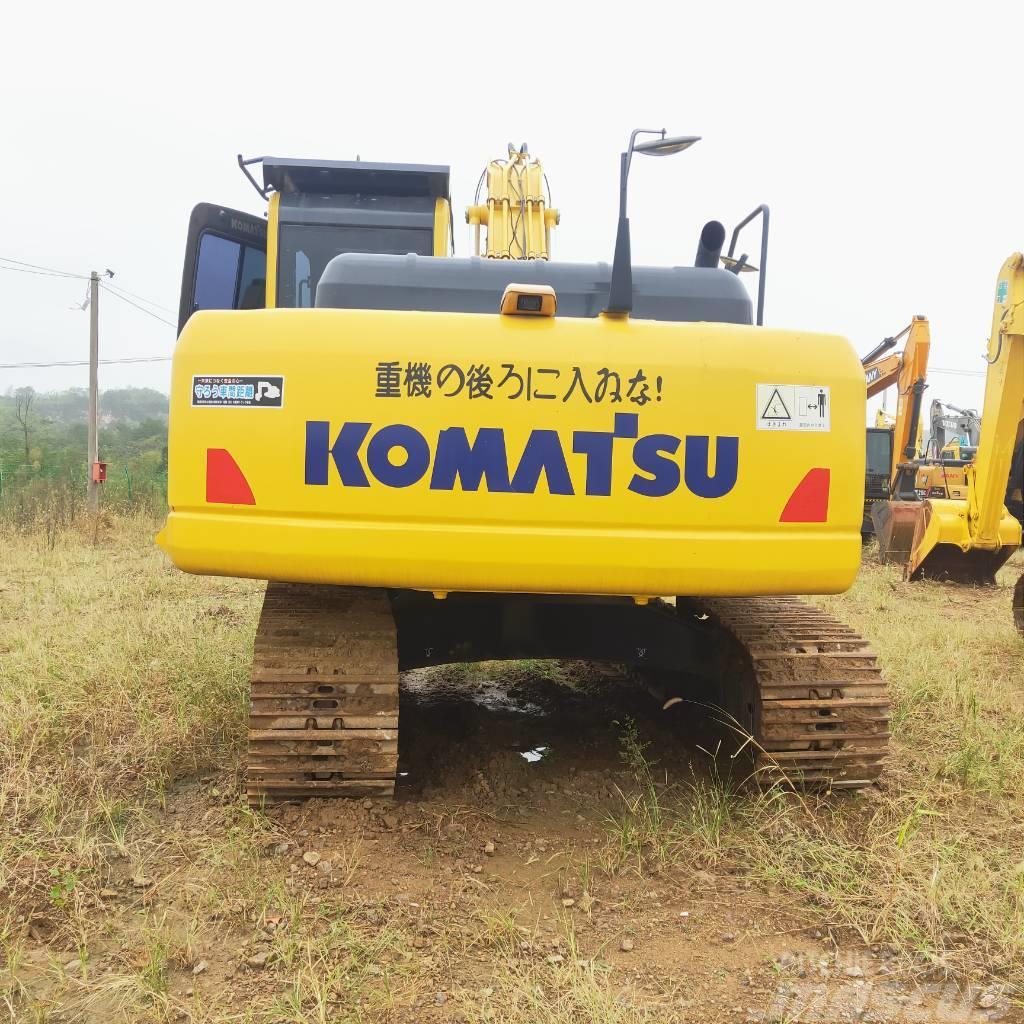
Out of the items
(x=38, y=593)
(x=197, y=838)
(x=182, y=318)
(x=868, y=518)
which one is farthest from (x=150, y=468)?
(x=197, y=838)

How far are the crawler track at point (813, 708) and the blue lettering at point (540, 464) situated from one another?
3.25ft

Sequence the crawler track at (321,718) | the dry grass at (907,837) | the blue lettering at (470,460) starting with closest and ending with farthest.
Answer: the dry grass at (907,837) < the blue lettering at (470,460) < the crawler track at (321,718)

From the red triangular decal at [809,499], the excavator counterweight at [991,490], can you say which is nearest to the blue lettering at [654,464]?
the red triangular decal at [809,499]

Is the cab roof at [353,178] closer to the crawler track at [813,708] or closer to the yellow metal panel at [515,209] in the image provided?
the yellow metal panel at [515,209]

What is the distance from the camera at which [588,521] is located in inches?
89.1

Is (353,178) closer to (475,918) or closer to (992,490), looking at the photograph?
(475,918)

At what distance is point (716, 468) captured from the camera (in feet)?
7.47

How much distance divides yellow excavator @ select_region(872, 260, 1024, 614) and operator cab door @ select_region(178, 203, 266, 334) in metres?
5.11

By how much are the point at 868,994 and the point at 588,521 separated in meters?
1.25

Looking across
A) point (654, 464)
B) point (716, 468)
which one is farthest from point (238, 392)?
point (716, 468)

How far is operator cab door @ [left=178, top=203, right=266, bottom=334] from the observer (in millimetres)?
3393

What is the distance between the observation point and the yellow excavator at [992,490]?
6.03m

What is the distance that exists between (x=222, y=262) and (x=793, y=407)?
2461mm

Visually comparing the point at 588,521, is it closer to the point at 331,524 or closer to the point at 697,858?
the point at 331,524
